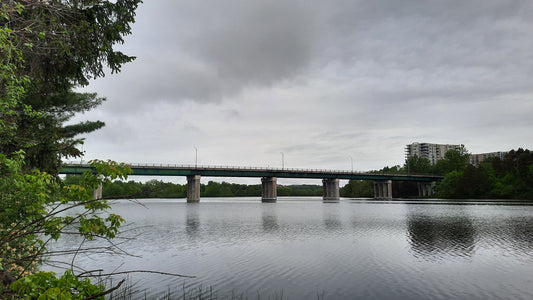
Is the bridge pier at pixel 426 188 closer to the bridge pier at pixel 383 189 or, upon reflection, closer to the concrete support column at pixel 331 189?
the bridge pier at pixel 383 189

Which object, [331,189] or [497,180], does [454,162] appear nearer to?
[497,180]

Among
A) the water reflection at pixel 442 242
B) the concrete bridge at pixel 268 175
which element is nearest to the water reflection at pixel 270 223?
the water reflection at pixel 442 242

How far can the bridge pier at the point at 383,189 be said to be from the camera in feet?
543

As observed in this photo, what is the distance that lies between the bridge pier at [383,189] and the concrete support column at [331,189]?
95.5 feet

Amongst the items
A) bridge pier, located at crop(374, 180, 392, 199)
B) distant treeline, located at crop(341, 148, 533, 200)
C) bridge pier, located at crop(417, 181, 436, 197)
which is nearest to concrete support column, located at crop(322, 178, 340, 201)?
bridge pier, located at crop(374, 180, 392, 199)

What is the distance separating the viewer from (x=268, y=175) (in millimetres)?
133375

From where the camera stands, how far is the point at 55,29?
10133 mm

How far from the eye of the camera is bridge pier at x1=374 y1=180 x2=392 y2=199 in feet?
543

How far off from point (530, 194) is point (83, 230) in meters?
141

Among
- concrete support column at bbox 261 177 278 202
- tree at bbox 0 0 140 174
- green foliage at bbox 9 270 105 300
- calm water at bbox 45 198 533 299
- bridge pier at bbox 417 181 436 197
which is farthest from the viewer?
bridge pier at bbox 417 181 436 197

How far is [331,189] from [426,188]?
5878 centimetres

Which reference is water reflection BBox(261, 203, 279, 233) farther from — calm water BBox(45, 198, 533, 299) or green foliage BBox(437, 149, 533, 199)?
green foliage BBox(437, 149, 533, 199)

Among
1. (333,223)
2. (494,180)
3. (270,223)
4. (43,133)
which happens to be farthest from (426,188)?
(43,133)

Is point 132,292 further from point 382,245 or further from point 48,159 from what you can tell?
point 382,245
